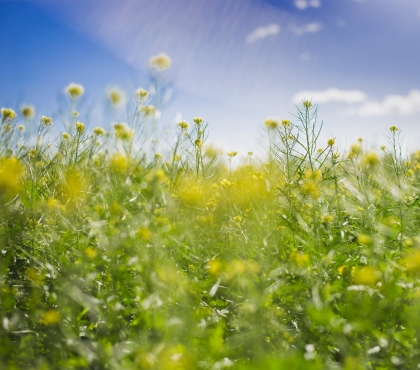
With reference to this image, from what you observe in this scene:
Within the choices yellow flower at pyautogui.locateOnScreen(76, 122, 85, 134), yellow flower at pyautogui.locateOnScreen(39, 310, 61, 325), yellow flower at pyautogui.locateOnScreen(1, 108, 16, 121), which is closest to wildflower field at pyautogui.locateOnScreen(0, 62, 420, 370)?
yellow flower at pyautogui.locateOnScreen(39, 310, 61, 325)

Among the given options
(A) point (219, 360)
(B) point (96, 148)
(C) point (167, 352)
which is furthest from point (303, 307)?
(B) point (96, 148)

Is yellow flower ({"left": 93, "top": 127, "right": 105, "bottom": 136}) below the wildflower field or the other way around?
the other way around

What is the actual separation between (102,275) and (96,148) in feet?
2.79

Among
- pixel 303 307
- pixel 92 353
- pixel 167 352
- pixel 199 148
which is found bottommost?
pixel 92 353

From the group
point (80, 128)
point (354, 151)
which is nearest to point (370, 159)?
point (354, 151)

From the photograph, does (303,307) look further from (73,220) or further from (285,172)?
(73,220)

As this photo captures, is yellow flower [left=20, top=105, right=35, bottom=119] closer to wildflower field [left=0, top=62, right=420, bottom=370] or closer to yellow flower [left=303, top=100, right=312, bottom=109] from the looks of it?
wildflower field [left=0, top=62, right=420, bottom=370]

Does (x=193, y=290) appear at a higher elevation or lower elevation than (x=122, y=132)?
lower

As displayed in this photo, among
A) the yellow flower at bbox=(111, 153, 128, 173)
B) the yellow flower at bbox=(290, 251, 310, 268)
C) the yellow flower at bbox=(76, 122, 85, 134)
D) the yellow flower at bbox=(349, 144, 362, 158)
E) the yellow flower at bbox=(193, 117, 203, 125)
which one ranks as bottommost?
the yellow flower at bbox=(290, 251, 310, 268)

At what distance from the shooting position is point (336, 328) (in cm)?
77

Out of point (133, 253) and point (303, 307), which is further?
point (133, 253)

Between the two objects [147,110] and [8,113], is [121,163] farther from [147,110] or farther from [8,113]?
[8,113]

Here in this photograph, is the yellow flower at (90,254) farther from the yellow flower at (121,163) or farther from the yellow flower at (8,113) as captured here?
the yellow flower at (8,113)

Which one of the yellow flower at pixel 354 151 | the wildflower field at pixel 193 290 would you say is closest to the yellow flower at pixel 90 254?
the wildflower field at pixel 193 290
